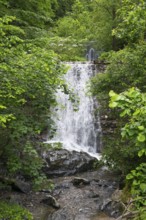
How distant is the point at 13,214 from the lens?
5.58 meters

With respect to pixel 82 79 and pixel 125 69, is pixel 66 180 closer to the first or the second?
pixel 125 69

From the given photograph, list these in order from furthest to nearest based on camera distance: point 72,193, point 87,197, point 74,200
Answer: point 72,193
point 87,197
point 74,200

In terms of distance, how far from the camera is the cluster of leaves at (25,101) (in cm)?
524

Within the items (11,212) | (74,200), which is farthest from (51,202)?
(11,212)

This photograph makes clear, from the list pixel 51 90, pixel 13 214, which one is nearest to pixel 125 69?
pixel 51 90

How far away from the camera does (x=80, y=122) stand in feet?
52.3

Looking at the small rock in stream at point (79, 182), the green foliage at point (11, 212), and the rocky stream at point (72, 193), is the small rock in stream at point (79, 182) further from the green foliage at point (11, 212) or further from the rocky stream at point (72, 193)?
the green foliage at point (11, 212)

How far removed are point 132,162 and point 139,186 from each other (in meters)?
5.36

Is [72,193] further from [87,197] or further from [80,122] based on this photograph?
[80,122]

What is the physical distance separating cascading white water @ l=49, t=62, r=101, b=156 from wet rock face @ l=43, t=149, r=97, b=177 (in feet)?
6.57

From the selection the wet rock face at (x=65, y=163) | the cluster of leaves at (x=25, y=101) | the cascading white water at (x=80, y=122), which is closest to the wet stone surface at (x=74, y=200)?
the wet rock face at (x=65, y=163)

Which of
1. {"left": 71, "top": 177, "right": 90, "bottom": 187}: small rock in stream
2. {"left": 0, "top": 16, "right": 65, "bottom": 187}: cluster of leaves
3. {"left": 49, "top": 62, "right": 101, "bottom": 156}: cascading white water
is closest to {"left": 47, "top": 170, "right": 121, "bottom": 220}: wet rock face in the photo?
{"left": 71, "top": 177, "right": 90, "bottom": 187}: small rock in stream

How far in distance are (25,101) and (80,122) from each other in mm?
10822

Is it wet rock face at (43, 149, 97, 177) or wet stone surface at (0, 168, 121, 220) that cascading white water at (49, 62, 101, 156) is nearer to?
wet rock face at (43, 149, 97, 177)
